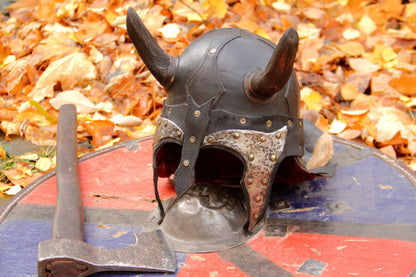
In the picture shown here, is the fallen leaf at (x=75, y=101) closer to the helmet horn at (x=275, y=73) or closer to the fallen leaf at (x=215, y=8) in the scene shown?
the fallen leaf at (x=215, y=8)

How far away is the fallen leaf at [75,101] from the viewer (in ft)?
8.12

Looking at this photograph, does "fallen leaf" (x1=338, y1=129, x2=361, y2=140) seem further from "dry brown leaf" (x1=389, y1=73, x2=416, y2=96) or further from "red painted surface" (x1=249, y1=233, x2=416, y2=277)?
"red painted surface" (x1=249, y1=233, x2=416, y2=277)

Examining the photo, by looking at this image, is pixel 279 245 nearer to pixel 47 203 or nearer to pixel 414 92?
pixel 47 203

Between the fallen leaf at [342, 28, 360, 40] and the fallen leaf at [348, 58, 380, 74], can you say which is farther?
the fallen leaf at [342, 28, 360, 40]

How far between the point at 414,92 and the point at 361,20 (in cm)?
78

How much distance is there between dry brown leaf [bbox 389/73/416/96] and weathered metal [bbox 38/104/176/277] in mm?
1669

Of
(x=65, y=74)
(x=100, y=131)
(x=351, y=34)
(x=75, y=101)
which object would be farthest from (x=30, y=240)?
(x=351, y=34)

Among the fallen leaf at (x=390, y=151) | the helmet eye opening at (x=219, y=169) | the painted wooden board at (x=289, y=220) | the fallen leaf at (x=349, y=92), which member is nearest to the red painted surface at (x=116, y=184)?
the painted wooden board at (x=289, y=220)

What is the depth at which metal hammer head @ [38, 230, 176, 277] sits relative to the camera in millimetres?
1118

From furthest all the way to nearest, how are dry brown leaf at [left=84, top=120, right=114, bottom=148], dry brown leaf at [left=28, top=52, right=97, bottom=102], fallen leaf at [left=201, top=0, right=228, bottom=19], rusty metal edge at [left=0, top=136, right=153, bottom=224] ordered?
fallen leaf at [left=201, top=0, right=228, bottom=19], dry brown leaf at [left=28, top=52, right=97, bottom=102], dry brown leaf at [left=84, top=120, right=114, bottom=148], rusty metal edge at [left=0, top=136, right=153, bottom=224]

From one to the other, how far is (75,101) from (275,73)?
159 centimetres

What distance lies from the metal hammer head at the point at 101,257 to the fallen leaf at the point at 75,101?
4.16ft

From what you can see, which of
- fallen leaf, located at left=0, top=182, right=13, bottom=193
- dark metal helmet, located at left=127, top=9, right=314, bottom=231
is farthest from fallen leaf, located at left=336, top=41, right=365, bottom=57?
fallen leaf, located at left=0, top=182, right=13, bottom=193

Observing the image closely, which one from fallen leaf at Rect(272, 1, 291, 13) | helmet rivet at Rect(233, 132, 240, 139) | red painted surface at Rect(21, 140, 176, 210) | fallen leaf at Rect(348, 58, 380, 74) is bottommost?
fallen leaf at Rect(348, 58, 380, 74)
